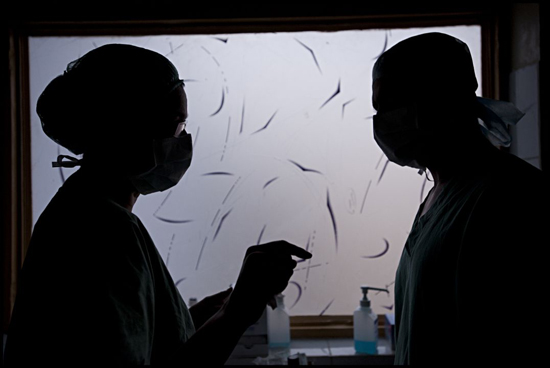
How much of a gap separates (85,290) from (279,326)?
2.85ft

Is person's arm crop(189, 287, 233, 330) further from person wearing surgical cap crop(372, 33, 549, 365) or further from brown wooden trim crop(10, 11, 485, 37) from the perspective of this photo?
brown wooden trim crop(10, 11, 485, 37)

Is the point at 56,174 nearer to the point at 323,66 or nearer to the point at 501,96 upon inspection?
the point at 323,66

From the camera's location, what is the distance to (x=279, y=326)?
138cm

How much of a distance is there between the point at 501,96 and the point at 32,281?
139 centimetres

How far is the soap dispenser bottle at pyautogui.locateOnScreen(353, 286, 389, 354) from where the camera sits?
1.31 m

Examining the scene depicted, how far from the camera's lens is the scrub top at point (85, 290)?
61cm

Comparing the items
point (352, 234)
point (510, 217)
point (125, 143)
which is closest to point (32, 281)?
point (125, 143)

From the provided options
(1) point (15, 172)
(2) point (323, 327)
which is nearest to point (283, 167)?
(2) point (323, 327)

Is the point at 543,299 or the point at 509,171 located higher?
the point at 509,171

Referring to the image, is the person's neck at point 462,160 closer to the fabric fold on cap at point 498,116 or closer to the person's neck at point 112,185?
the fabric fold on cap at point 498,116

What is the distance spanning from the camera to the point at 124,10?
1389 millimetres

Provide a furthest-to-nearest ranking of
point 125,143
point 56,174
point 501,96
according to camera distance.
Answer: point 56,174, point 501,96, point 125,143

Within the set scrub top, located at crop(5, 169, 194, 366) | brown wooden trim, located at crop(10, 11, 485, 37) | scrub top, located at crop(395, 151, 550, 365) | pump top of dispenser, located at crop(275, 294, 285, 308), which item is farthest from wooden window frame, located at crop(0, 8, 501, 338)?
scrub top, located at crop(5, 169, 194, 366)

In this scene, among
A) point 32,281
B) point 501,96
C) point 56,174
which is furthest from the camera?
point 56,174
